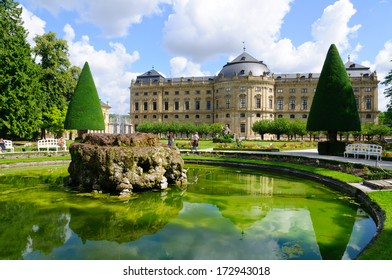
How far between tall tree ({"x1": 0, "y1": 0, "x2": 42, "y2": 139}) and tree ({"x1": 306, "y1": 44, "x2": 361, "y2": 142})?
74.9 feet

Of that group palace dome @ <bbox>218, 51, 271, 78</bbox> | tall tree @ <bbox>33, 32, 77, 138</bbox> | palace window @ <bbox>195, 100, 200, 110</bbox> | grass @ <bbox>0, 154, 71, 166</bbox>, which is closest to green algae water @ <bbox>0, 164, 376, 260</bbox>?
grass @ <bbox>0, 154, 71, 166</bbox>

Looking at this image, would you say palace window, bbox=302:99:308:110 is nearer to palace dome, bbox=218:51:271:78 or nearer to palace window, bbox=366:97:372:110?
palace dome, bbox=218:51:271:78

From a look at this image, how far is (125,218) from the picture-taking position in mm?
7078

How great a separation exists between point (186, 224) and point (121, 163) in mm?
3837

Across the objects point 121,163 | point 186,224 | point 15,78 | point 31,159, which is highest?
point 15,78

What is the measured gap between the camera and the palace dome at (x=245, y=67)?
181 ft

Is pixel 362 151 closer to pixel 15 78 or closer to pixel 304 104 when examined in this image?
pixel 15 78

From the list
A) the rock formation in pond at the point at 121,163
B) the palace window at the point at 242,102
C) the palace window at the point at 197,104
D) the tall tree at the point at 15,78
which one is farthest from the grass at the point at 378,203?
the palace window at the point at 197,104

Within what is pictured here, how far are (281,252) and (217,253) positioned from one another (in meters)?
1.10

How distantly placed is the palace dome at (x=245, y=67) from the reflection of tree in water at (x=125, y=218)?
48.9 meters

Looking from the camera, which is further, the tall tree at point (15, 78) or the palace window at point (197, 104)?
the palace window at point (197, 104)

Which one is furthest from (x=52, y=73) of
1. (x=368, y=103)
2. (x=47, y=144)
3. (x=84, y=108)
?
(x=368, y=103)

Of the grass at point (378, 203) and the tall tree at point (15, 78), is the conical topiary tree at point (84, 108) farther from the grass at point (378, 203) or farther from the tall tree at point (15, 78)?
the grass at point (378, 203)

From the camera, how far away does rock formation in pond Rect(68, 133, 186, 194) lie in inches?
377
